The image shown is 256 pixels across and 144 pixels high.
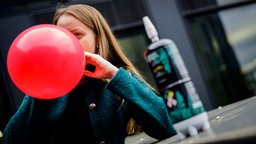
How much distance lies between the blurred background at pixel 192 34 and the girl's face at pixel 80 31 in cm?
190

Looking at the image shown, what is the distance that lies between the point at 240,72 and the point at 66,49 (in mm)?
3635

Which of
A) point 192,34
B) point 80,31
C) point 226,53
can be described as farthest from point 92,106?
point 226,53

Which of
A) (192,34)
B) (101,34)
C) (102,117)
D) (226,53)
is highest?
(101,34)

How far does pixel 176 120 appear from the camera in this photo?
71 centimetres

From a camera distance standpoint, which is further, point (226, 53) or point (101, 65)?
point (226, 53)

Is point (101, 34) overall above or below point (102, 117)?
above

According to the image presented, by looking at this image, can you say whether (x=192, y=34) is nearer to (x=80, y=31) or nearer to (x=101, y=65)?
(x=80, y=31)

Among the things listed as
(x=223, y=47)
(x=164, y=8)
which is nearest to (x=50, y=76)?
(x=164, y=8)

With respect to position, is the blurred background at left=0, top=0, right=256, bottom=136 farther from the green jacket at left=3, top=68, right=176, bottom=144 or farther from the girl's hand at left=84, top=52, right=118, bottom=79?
the girl's hand at left=84, top=52, right=118, bottom=79

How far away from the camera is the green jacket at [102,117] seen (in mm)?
1132

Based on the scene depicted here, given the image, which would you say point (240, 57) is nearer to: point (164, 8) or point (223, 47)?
point (223, 47)

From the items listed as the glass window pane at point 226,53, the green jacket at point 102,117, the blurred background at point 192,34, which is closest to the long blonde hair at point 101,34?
the green jacket at point 102,117

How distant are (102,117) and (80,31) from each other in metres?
0.39

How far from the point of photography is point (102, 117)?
1.23 m
